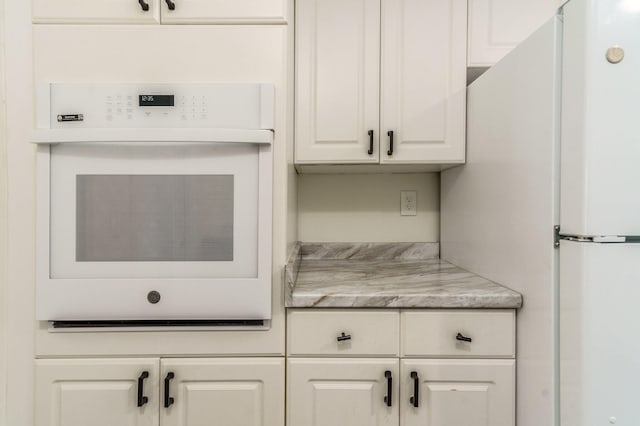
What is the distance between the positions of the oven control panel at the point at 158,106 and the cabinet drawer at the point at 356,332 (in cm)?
61

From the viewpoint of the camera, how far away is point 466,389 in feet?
3.48

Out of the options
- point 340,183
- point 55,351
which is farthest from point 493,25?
point 55,351

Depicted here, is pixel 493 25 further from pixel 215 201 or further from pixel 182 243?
pixel 182 243

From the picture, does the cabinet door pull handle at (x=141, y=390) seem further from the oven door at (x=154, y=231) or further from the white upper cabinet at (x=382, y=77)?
the white upper cabinet at (x=382, y=77)

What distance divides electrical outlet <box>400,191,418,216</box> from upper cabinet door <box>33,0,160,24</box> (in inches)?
48.2

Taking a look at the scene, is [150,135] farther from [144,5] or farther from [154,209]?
[144,5]

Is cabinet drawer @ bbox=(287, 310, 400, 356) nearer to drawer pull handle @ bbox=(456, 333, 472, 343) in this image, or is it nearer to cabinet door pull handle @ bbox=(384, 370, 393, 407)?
cabinet door pull handle @ bbox=(384, 370, 393, 407)

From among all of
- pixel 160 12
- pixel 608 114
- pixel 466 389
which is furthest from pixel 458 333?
pixel 160 12

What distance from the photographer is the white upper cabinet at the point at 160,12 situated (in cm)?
105

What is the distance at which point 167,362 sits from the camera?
106 cm

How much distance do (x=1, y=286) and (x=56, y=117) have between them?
0.52m

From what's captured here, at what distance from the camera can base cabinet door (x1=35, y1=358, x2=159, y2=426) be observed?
3.46 feet

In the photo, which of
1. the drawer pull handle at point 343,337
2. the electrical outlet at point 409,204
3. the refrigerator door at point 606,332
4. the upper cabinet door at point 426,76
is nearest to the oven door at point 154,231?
the drawer pull handle at point 343,337

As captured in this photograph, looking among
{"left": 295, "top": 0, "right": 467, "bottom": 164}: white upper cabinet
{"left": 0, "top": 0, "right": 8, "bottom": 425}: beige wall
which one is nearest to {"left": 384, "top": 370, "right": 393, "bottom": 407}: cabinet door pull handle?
{"left": 295, "top": 0, "right": 467, "bottom": 164}: white upper cabinet
